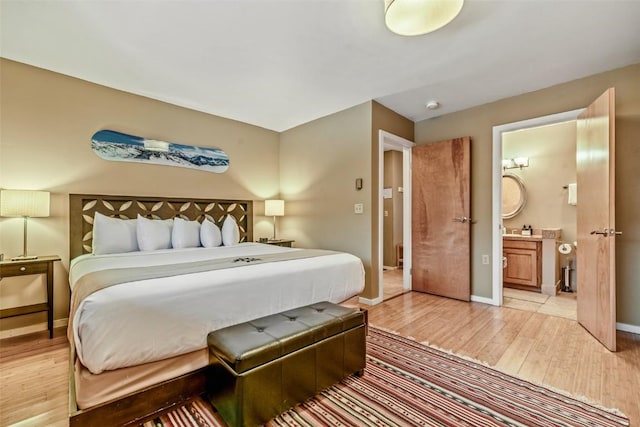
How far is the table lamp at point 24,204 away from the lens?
2.43 metres

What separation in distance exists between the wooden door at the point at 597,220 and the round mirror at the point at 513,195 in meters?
1.84

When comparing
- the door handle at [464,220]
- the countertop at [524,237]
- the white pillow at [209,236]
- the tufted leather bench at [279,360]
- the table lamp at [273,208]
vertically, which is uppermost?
the table lamp at [273,208]

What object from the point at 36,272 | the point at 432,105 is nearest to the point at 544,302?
the point at 432,105

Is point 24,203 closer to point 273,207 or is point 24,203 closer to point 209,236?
point 209,236

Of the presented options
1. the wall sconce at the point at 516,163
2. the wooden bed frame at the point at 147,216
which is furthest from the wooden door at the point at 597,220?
the wooden bed frame at the point at 147,216

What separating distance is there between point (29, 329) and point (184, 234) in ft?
5.29

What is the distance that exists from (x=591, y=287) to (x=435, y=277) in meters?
1.63

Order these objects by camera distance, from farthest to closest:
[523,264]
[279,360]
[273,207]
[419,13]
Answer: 1. [273,207]
2. [523,264]
3. [419,13]
4. [279,360]

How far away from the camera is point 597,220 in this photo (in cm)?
251

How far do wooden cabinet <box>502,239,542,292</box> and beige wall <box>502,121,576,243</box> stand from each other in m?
0.57

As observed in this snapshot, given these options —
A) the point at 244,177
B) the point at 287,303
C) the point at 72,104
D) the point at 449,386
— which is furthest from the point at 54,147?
the point at 449,386

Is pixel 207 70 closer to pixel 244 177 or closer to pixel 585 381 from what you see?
pixel 244 177

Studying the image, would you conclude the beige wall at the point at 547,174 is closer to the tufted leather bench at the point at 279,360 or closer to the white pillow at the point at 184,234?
the tufted leather bench at the point at 279,360

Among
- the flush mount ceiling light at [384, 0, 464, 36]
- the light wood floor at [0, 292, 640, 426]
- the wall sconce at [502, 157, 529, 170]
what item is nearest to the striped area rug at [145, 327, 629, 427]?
the light wood floor at [0, 292, 640, 426]
